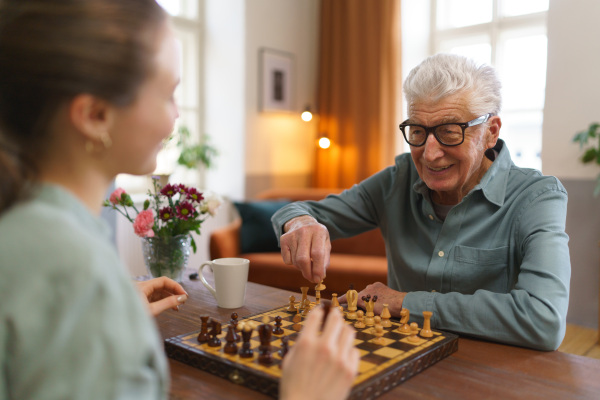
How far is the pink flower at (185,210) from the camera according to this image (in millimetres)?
1696

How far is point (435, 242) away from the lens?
5.27 feet

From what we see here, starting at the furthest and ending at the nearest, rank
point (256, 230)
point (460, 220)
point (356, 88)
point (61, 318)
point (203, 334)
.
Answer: point (356, 88) → point (256, 230) → point (460, 220) → point (203, 334) → point (61, 318)

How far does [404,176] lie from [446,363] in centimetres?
89

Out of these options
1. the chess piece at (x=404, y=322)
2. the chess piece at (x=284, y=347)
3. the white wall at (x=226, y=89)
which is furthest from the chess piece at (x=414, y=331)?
the white wall at (x=226, y=89)

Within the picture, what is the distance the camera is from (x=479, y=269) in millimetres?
1491

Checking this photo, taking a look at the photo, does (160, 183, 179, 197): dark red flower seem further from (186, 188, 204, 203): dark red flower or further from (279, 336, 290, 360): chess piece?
(279, 336, 290, 360): chess piece

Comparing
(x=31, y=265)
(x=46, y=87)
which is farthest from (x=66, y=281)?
(x=46, y=87)

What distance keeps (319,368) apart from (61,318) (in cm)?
35

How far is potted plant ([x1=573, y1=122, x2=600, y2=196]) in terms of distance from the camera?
3312 mm

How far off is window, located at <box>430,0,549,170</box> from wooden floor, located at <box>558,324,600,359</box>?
1418 mm

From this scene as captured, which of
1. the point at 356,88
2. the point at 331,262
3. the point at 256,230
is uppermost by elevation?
the point at 356,88

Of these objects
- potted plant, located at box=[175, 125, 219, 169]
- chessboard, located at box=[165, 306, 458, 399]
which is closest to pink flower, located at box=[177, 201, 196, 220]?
chessboard, located at box=[165, 306, 458, 399]

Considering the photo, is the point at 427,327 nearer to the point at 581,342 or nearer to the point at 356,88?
the point at 581,342

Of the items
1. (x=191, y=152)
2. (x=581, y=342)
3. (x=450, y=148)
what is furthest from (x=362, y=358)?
(x=191, y=152)
